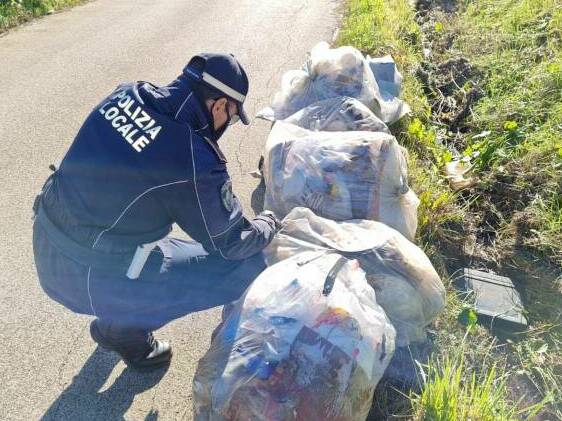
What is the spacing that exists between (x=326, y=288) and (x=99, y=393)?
1.15m

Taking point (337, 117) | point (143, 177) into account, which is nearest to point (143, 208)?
point (143, 177)

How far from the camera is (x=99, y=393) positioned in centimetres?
213

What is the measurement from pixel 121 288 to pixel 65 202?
16.3 inches

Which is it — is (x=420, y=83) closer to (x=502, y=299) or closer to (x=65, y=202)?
(x=502, y=299)

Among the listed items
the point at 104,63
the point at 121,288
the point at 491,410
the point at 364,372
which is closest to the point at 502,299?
the point at 491,410

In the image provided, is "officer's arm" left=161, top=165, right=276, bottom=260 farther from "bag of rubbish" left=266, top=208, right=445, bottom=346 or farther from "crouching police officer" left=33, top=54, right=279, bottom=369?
"bag of rubbish" left=266, top=208, right=445, bottom=346

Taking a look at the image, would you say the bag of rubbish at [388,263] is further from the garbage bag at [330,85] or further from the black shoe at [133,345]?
the garbage bag at [330,85]

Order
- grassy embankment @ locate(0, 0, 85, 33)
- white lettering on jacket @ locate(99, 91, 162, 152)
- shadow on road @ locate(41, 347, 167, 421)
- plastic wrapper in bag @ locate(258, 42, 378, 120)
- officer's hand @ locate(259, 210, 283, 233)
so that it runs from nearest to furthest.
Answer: white lettering on jacket @ locate(99, 91, 162, 152)
shadow on road @ locate(41, 347, 167, 421)
officer's hand @ locate(259, 210, 283, 233)
plastic wrapper in bag @ locate(258, 42, 378, 120)
grassy embankment @ locate(0, 0, 85, 33)

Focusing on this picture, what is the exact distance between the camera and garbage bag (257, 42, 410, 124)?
11.4ft

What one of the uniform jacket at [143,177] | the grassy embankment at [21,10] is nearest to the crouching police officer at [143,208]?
the uniform jacket at [143,177]

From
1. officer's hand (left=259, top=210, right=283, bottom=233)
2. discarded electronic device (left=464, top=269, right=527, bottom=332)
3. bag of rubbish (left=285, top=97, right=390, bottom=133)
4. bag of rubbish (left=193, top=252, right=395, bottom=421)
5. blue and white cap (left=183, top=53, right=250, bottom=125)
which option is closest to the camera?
bag of rubbish (left=193, top=252, right=395, bottom=421)

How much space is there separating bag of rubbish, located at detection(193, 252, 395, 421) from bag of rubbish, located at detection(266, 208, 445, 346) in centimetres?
28

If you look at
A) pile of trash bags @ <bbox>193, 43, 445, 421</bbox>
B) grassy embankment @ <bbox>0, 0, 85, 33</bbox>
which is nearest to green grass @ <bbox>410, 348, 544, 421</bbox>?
pile of trash bags @ <bbox>193, 43, 445, 421</bbox>

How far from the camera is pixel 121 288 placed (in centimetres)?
200
